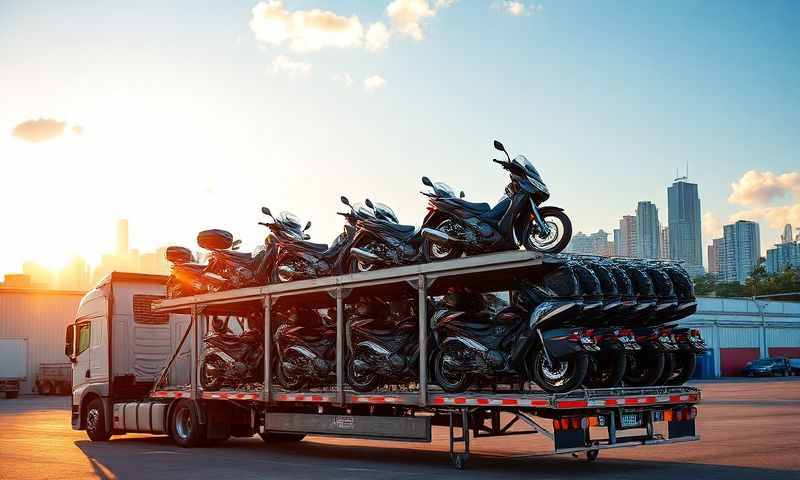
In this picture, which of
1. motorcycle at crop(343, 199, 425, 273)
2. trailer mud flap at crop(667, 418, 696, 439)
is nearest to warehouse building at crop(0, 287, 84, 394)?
motorcycle at crop(343, 199, 425, 273)

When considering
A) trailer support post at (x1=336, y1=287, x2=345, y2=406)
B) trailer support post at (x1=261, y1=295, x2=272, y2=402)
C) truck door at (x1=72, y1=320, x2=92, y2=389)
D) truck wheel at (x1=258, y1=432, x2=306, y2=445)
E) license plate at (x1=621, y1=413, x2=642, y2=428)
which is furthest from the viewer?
truck door at (x1=72, y1=320, x2=92, y2=389)

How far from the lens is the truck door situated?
21172 mm

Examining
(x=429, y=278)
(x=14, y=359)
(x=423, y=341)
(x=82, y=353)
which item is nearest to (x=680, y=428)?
(x=423, y=341)

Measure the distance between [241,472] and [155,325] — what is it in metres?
7.92

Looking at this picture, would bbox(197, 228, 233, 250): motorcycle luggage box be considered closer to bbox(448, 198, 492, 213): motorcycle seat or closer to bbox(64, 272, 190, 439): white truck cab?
bbox(64, 272, 190, 439): white truck cab

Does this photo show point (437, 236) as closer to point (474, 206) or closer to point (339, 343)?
point (474, 206)

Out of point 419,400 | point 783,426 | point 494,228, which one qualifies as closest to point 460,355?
point 419,400

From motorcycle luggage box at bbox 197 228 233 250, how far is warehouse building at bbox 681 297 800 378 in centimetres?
5017

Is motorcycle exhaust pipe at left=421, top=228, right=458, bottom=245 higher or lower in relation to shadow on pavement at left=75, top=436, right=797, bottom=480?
higher

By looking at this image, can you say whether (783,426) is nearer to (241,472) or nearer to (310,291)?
(310,291)

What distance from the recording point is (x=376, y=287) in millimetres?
15336

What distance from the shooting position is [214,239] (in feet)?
62.7

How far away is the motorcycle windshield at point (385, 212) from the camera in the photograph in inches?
615

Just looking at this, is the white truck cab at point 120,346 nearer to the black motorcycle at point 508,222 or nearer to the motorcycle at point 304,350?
the motorcycle at point 304,350
